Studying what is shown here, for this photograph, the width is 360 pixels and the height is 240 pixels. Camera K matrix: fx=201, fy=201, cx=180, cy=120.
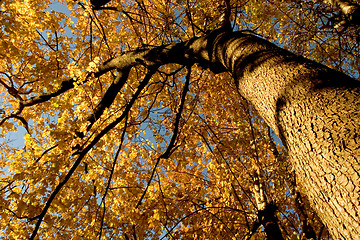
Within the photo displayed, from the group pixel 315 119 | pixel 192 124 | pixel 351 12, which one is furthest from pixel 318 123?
pixel 351 12

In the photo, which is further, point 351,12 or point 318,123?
point 351,12

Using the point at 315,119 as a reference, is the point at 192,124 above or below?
above

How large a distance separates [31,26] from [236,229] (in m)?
6.13

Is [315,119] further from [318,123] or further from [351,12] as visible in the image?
[351,12]

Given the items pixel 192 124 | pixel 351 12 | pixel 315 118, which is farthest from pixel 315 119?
pixel 351 12

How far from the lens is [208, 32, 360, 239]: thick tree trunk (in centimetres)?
75

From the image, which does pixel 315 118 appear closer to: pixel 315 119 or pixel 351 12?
pixel 315 119

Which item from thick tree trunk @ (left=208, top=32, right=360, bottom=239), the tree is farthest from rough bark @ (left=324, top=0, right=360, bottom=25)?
thick tree trunk @ (left=208, top=32, right=360, bottom=239)

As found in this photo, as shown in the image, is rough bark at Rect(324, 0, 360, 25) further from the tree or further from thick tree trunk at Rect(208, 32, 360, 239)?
thick tree trunk at Rect(208, 32, 360, 239)

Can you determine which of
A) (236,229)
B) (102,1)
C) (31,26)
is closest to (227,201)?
(236,229)

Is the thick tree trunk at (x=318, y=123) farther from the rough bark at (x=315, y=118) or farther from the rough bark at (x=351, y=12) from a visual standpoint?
the rough bark at (x=351, y=12)

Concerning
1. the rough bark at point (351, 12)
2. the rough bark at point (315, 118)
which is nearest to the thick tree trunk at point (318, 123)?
the rough bark at point (315, 118)

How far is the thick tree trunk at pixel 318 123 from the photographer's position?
0.75 m

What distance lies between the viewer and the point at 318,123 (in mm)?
928
